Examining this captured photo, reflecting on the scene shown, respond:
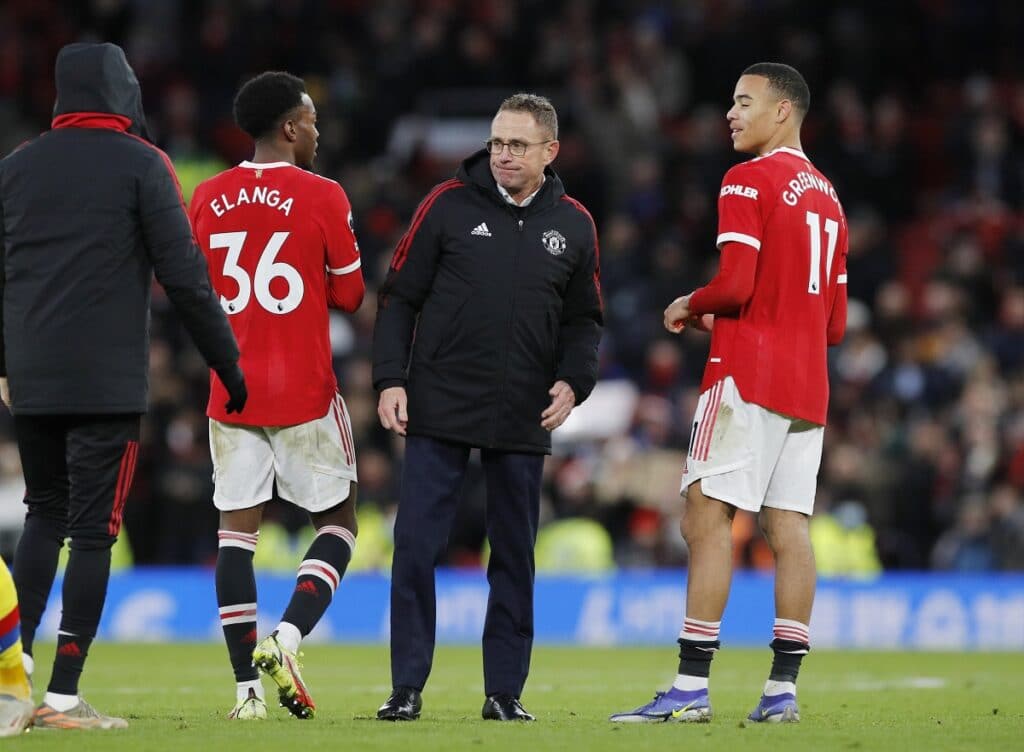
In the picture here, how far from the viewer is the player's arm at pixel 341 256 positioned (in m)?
7.38

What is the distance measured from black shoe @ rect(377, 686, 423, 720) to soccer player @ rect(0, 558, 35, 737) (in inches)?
54.8

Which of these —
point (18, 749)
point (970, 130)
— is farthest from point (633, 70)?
point (18, 749)

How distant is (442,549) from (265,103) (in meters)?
1.91

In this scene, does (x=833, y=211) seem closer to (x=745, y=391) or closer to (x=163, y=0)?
(x=745, y=391)

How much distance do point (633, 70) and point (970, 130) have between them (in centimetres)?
383

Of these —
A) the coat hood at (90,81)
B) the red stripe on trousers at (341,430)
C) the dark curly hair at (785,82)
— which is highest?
the dark curly hair at (785,82)

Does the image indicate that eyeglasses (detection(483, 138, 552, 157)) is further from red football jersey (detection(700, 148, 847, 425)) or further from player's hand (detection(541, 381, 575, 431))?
player's hand (detection(541, 381, 575, 431))

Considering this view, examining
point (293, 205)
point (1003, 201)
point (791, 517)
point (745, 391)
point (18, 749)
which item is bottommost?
point (18, 749)

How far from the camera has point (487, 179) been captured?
738 centimetres

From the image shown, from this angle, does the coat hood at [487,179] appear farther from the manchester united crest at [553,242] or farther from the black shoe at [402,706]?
the black shoe at [402,706]

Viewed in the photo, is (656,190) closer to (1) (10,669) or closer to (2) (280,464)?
(2) (280,464)

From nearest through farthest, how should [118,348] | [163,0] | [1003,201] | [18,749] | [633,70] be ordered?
[18,749], [118,348], [1003,201], [633,70], [163,0]

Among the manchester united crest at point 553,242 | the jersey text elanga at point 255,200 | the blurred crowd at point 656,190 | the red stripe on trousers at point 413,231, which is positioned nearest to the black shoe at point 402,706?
the red stripe on trousers at point 413,231

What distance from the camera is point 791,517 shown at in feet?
23.6
